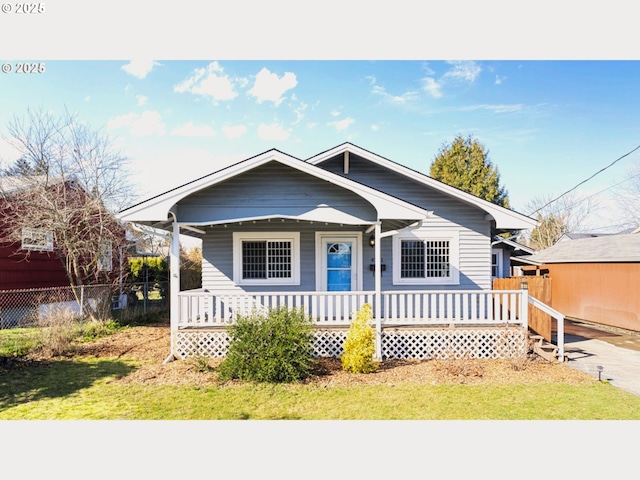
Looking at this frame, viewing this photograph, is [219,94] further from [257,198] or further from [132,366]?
[132,366]

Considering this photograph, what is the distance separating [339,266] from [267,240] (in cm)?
205

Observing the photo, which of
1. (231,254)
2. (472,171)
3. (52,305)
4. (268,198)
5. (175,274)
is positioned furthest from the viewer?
(472,171)

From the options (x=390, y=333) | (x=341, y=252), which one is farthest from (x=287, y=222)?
(x=390, y=333)

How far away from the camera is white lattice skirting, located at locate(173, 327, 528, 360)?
7.98m

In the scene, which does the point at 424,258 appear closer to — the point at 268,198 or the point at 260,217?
the point at 268,198

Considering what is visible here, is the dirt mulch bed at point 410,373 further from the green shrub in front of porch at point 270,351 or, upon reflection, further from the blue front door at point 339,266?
the blue front door at point 339,266

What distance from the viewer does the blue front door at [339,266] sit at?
10.0 m

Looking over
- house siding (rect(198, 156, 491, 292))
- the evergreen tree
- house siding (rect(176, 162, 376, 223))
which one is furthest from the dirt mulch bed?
the evergreen tree

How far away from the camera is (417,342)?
8094 millimetres

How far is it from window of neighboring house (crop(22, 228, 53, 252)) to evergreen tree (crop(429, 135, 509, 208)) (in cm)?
2354

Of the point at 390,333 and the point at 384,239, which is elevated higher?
the point at 384,239

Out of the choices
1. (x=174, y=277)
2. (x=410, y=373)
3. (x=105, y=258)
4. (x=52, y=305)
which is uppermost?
(x=105, y=258)

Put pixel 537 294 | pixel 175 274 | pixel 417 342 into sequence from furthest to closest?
pixel 537 294, pixel 417 342, pixel 175 274
